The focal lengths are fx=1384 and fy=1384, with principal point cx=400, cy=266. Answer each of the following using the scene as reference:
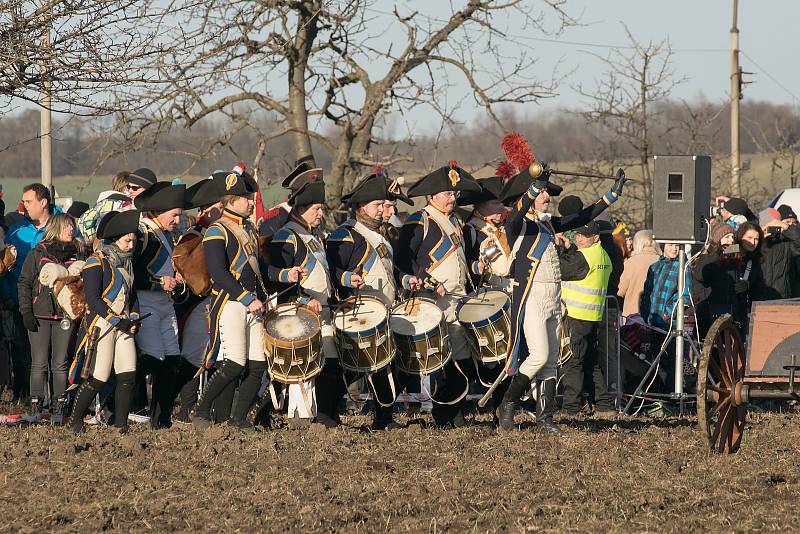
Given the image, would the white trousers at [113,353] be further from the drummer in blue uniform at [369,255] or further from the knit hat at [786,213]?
the knit hat at [786,213]

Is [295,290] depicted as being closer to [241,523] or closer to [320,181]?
[320,181]

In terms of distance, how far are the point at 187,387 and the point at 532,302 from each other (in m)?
2.61

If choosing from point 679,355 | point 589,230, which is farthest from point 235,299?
point 679,355

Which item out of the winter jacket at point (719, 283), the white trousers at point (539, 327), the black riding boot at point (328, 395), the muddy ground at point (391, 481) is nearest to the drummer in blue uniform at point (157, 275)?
the muddy ground at point (391, 481)

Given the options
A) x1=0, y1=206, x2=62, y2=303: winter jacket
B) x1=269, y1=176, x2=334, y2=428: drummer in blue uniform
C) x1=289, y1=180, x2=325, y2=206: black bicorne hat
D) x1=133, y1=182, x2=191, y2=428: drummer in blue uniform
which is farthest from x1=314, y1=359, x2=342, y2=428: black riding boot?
x1=0, y1=206, x2=62, y2=303: winter jacket

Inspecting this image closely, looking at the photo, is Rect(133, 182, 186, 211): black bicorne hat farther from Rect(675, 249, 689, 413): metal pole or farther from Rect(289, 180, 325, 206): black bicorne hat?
Rect(675, 249, 689, 413): metal pole

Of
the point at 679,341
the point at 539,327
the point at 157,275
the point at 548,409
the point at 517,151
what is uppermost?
the point at 517,151

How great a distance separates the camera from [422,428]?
9.85 m

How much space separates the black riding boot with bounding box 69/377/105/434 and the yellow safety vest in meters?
4.23

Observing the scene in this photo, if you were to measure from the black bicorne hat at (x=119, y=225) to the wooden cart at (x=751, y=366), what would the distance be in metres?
3.78

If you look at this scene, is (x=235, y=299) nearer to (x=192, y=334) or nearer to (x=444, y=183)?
(x=192, y=334)

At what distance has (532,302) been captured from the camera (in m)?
9.42

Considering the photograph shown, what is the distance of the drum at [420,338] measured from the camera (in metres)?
9.34

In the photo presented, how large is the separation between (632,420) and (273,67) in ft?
26.9
